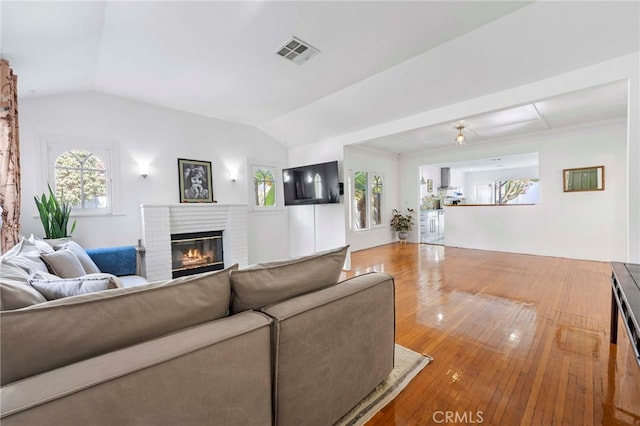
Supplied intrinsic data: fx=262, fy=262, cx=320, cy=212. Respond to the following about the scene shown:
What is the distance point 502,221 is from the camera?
6062 mm

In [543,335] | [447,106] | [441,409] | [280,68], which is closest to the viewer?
[441,409]

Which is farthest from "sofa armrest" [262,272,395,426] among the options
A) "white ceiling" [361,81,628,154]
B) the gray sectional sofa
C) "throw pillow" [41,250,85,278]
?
"white ceiling" [361,81,628,154]

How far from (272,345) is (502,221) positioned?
6.64 metres

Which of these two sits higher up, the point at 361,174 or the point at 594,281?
the point at 361,174

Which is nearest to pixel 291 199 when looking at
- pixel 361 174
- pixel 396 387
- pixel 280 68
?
pixel 361 174

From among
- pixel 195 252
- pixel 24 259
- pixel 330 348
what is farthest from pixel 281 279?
pixel 195 252

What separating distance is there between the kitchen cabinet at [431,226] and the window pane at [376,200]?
4.32ft

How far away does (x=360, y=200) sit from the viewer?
689 centimetres

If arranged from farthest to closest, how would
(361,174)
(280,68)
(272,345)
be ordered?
(361,174) → (280,68) → (272,345)

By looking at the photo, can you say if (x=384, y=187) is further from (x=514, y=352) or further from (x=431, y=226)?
(x=514, y=352)

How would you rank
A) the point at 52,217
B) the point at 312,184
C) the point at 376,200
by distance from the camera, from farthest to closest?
the point at 376,200, the point at 312,184, the point at 52,217

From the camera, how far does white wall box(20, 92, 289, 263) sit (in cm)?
336

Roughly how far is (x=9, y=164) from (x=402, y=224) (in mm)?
7266

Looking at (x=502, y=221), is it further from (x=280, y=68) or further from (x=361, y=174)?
(x=280, y=68)
